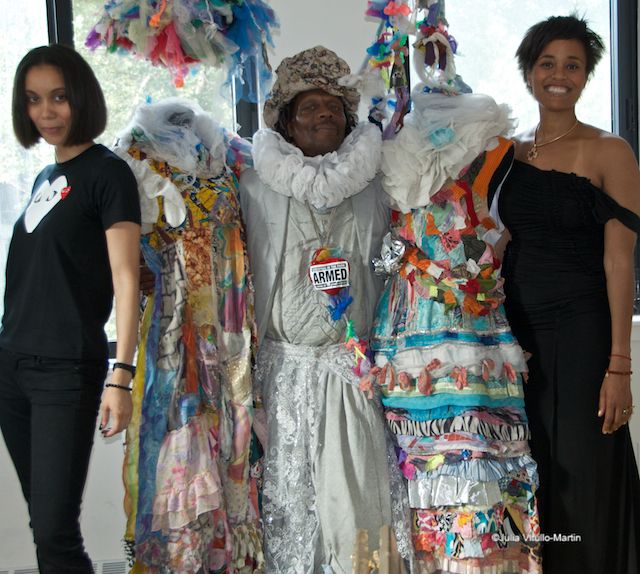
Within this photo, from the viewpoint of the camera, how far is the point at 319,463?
1958mm

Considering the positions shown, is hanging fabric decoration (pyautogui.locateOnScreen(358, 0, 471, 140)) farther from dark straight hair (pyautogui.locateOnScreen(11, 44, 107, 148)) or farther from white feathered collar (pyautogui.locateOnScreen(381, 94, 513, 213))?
dark straight hair (pyautogui.locateOnScreen(11, 44, 107, 148))

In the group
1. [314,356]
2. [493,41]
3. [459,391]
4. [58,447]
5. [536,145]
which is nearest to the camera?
[58,447]

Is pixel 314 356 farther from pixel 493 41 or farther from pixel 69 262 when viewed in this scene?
pixel 493 41

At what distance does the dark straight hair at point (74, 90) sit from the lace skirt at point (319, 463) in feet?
2.43

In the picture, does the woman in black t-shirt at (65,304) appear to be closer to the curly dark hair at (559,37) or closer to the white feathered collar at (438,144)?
the white feathered collar at (438,144)

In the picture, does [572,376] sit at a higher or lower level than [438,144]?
lower

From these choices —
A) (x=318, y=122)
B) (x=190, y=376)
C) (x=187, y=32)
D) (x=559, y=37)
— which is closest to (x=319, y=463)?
(x=190, y=376)

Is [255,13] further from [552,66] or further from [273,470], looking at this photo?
[273,470]

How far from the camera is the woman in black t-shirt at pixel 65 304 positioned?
5.28ft

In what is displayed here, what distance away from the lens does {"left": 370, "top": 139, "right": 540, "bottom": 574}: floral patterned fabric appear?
1.88m

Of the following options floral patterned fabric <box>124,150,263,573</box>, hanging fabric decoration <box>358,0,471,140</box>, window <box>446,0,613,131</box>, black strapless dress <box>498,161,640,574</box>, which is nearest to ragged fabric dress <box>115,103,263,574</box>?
floral patterned fabric <box>124,150,263,573</box>

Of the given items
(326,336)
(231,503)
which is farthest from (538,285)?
(231,503)

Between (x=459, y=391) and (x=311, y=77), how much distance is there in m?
0.91

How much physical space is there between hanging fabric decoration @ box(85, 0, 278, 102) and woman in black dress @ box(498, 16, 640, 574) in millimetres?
752
